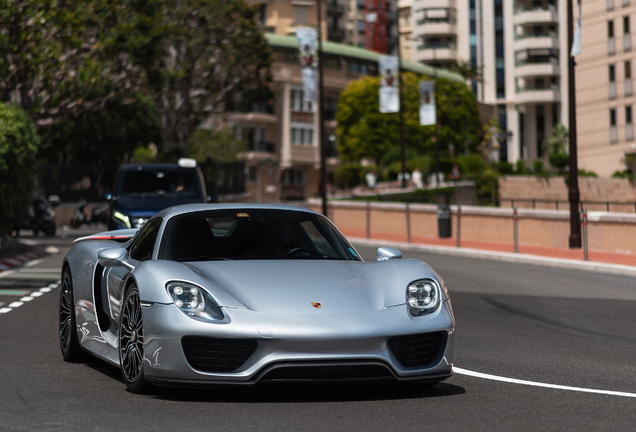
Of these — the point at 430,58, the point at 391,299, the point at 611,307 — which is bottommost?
the point at 611,307

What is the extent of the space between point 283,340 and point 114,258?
5.93 feet

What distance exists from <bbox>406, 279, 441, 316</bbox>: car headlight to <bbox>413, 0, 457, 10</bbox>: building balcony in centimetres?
12240

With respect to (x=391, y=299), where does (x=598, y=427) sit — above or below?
below

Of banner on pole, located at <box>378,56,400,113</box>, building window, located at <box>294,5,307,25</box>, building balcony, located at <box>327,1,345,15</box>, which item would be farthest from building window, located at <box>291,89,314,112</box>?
banner on pole, located at <box>378,56,400,113</box>

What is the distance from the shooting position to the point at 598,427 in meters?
5.49

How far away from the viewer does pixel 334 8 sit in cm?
11762

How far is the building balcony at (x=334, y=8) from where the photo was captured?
11694cm

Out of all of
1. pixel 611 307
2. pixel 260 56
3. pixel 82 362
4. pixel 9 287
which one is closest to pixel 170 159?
pixel 260 56

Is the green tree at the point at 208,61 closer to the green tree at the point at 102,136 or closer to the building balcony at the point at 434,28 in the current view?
the green tree at the point at 102,136

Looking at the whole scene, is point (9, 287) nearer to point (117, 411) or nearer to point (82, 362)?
point (82, 362)

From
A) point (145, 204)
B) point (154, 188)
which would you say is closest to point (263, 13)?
point (154, 188)

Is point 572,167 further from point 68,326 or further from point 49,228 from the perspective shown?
point 68,326

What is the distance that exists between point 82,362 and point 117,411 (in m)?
2.34

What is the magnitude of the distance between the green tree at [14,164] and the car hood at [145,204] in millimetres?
4118
